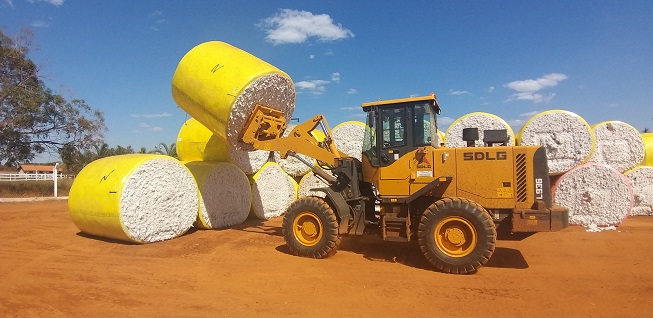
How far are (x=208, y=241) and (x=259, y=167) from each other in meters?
3.41

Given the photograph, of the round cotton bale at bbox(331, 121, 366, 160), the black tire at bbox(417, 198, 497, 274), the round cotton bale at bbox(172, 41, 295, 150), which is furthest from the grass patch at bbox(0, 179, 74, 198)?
the black tire at bbox(417, 198, 497, 274)

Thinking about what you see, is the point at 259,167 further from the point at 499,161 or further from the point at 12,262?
the point at 499,161

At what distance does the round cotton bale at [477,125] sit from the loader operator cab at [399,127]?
10.5ft

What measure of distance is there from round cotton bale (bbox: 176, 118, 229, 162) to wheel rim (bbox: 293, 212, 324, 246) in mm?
3947

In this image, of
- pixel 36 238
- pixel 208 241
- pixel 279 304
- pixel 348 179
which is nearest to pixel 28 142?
pixel 36 238

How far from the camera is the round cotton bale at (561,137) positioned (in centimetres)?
927

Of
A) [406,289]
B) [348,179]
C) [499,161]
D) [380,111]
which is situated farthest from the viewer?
[348,179]

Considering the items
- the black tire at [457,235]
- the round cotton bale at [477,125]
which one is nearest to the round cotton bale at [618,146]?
the round cotton bale at [477,125]

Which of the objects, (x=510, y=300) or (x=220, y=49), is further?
(x=220, y=49)

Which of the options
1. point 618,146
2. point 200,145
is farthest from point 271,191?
point 618,146

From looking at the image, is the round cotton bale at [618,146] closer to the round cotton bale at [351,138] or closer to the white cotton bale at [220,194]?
the round cotton bale at [351,138]

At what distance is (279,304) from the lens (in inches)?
182

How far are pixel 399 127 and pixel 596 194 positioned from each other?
18.0 ft

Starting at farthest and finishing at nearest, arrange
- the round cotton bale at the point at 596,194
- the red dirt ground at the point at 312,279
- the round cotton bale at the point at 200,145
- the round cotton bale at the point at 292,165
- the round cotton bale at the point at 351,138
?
the round cotton bale at the point at 292,165 < the round cotton bale at the point at 351,138 < the round cotton bale at the point at 200,145 < the round cotton bale at the point at 596,194 < the red dirt ground at the point at 312,279
